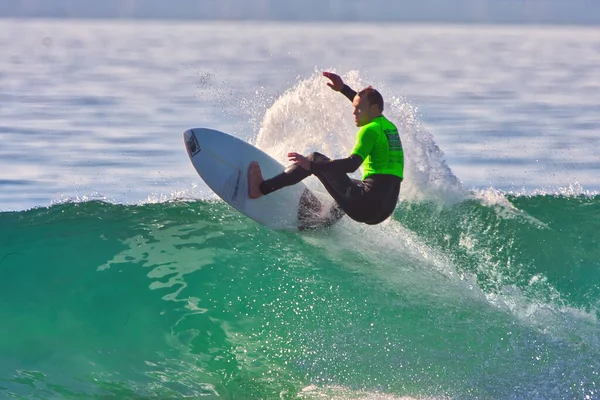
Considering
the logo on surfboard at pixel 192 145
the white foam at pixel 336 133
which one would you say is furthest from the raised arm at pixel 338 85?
the logo on surfboard at pixel 192 145

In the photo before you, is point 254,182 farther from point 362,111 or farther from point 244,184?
point 362,111

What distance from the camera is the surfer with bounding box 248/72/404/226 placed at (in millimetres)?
9031

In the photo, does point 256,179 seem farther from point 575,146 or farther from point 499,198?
point 575,146

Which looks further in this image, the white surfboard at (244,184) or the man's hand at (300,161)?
the white surfboard at (244,184)

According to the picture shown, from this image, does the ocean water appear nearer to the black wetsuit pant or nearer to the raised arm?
the black wetsuit pant

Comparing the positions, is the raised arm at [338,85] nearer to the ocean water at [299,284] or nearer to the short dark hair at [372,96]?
the short dark hair at [372,96]

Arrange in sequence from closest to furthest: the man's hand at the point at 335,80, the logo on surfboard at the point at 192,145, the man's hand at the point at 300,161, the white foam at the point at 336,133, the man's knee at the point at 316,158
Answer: the man's hand at the point at 300,161
the man's knee at the point at 316,158
the man's hand at the point at 335,80
the logo on surfboard at the point at 192,145
the white foam at the point at 336,133

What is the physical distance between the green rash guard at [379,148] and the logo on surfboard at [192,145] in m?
1.74

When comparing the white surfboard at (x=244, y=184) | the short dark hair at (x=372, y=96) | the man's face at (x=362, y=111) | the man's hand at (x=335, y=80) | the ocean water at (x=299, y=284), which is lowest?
the ocean water at (x=299, y=284)

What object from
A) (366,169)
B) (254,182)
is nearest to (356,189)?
(366,169)

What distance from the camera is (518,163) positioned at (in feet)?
57.8

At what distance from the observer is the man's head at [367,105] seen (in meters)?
9.16

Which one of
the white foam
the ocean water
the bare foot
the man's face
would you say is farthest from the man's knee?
the white foam

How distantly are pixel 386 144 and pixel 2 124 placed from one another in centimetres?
1398
